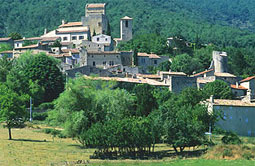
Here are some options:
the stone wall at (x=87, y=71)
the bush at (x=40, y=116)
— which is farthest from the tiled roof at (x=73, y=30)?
the bush at (x=40, y=116)

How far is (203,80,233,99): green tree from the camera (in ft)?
259

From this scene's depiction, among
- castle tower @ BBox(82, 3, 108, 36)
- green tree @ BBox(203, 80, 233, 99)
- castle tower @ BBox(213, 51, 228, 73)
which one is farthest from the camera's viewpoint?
castle tower @ BBox(82, 3, 108, 36)

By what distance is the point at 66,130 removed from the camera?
5931 centimetres

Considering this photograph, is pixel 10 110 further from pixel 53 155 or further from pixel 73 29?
pixel 73 29

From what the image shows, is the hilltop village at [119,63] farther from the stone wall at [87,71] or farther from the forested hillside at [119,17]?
the forested hillside at [119,17]

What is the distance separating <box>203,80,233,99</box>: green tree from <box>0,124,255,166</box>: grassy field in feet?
69.1

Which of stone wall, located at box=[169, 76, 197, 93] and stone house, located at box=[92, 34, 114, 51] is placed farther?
stone house, located at box=[92, 34, 114, 51]

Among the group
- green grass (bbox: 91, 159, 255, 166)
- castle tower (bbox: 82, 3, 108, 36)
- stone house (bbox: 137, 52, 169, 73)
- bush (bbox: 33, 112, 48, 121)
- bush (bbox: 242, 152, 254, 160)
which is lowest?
green grass (bbox: 91, 159, 255, 166)

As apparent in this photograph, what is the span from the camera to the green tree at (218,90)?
7888 centimetres

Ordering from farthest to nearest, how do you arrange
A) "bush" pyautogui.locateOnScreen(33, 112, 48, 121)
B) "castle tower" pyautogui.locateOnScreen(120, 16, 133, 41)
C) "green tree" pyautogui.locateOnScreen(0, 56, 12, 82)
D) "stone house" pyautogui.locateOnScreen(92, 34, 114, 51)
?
"castle tower" pyautogui.locateOnScreen(120, 16, 133, 41)
"stone house" pyautogui.locateOnScreen(92, 34, 114, 51)
"green tree" pyautogui.locateOnScreen(0, 56, 12, 82)
"bush" pyautogui.locateOnScreen(33, 112, 48, 121)

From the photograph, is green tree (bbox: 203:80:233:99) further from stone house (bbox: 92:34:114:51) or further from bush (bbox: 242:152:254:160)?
stone house (bbox: 92:34:114:51)

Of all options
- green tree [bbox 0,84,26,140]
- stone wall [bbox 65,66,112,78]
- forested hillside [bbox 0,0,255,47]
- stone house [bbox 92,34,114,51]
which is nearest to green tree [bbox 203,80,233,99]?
stone wall [bbox 65,66,112,78]

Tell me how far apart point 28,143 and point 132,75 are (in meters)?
32.5

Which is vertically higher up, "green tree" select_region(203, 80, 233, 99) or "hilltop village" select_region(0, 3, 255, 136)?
"hilltop village" select_region(0, 3, 255, 136)
